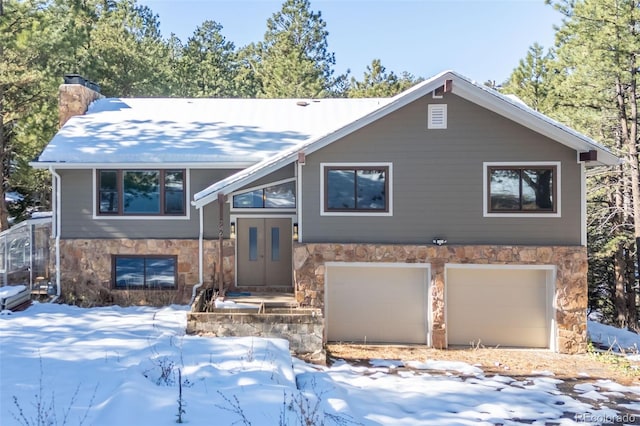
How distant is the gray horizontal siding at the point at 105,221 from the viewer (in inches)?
485

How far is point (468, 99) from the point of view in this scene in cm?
1070

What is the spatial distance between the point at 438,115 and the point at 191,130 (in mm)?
7407

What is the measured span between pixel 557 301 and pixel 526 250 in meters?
1.42

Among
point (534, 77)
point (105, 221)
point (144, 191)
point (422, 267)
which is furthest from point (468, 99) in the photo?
point (534, 77)

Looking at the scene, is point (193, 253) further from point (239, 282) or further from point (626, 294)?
point (626, 294)

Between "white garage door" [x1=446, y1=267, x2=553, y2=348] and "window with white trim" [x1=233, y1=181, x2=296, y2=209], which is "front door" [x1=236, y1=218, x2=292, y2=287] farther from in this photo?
"white garage door" [x1=446, y1=267, x2=553, y2=348]

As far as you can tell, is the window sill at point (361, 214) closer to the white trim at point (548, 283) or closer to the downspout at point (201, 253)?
the white trim at point (548, 283)

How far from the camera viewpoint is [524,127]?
10633 mm

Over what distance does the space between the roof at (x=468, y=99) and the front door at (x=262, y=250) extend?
2030mm

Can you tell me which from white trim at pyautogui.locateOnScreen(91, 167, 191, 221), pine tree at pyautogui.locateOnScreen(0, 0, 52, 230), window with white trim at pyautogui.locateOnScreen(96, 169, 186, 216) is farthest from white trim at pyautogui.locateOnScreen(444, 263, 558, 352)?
pine tree at pyautogui.locateOnScreen(0, 0, 52, 230)

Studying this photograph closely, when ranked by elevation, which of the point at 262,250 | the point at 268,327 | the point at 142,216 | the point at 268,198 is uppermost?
the point at 268,198

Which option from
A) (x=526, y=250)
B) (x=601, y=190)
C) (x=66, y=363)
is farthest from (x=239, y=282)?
(x=601, y=190)

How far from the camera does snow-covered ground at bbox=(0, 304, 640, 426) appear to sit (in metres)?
5.14

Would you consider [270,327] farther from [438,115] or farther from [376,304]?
[438,115]
